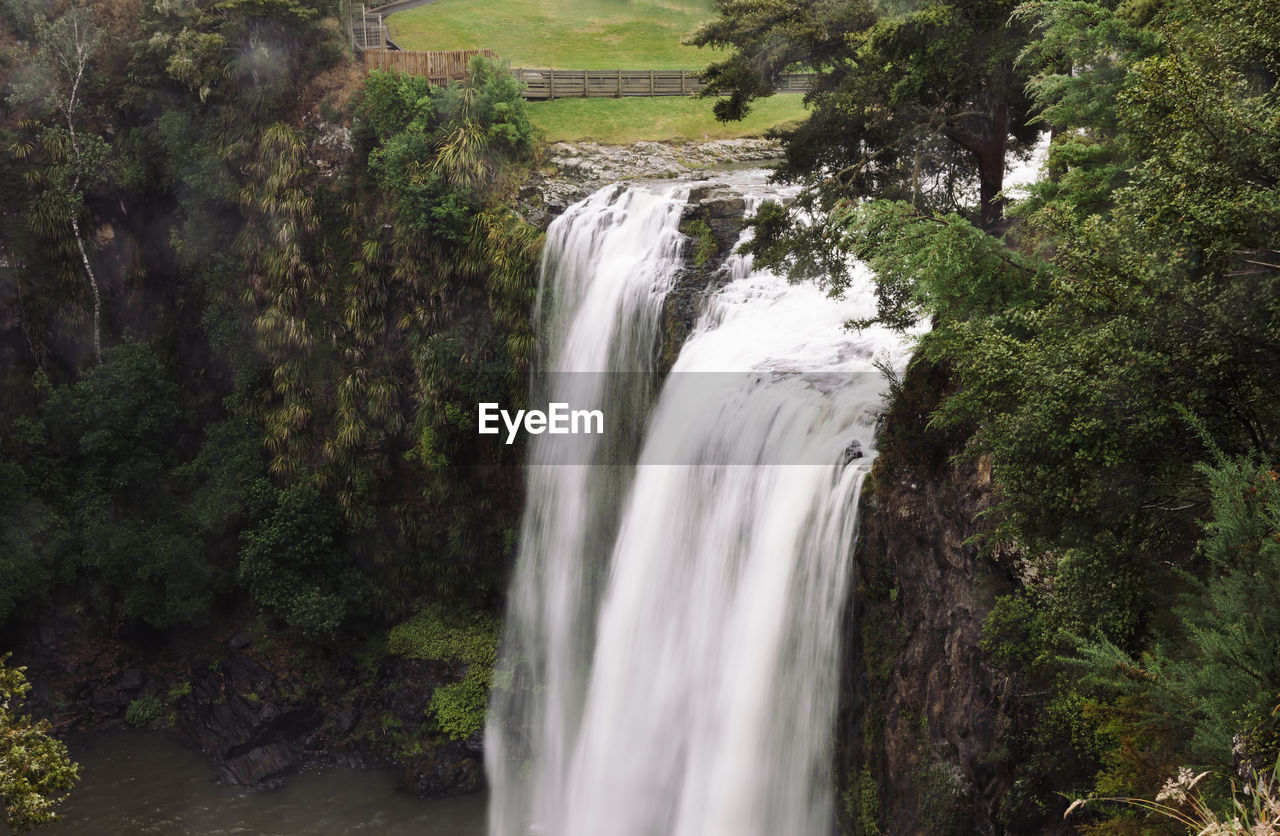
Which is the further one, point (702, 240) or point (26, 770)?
point (702, 240)

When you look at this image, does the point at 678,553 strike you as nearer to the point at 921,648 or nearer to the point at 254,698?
the point at 921,648

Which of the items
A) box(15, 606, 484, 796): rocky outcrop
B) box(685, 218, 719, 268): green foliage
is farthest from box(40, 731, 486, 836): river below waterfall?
box(685, 218, 719, 268): green foliage

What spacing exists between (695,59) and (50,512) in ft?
79.1

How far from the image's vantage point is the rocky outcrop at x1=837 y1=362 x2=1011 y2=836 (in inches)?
462

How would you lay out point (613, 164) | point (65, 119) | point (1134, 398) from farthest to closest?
point (65, 119), point (613, 164), point (1134, 398)

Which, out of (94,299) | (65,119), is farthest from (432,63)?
(94,299)

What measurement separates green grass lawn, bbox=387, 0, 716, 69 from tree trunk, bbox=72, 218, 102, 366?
11.2 m

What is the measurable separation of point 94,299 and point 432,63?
36.1 ft

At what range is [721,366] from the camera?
18453 mm

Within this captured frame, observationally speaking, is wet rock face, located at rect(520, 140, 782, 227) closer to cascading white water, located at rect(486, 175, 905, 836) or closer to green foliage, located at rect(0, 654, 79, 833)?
cascading white water, located at rect(486, 175, 905, 836)

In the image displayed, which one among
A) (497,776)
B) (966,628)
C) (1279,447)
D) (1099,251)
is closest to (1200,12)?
(1099,251)

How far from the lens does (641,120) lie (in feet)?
98.0

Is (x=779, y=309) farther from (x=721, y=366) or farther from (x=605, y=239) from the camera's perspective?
(x=605, y=239)

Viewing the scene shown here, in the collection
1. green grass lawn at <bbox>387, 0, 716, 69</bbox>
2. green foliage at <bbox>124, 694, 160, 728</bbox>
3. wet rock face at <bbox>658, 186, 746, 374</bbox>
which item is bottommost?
green foliage at <bbox>124, 694, 160, 728</bbox>
